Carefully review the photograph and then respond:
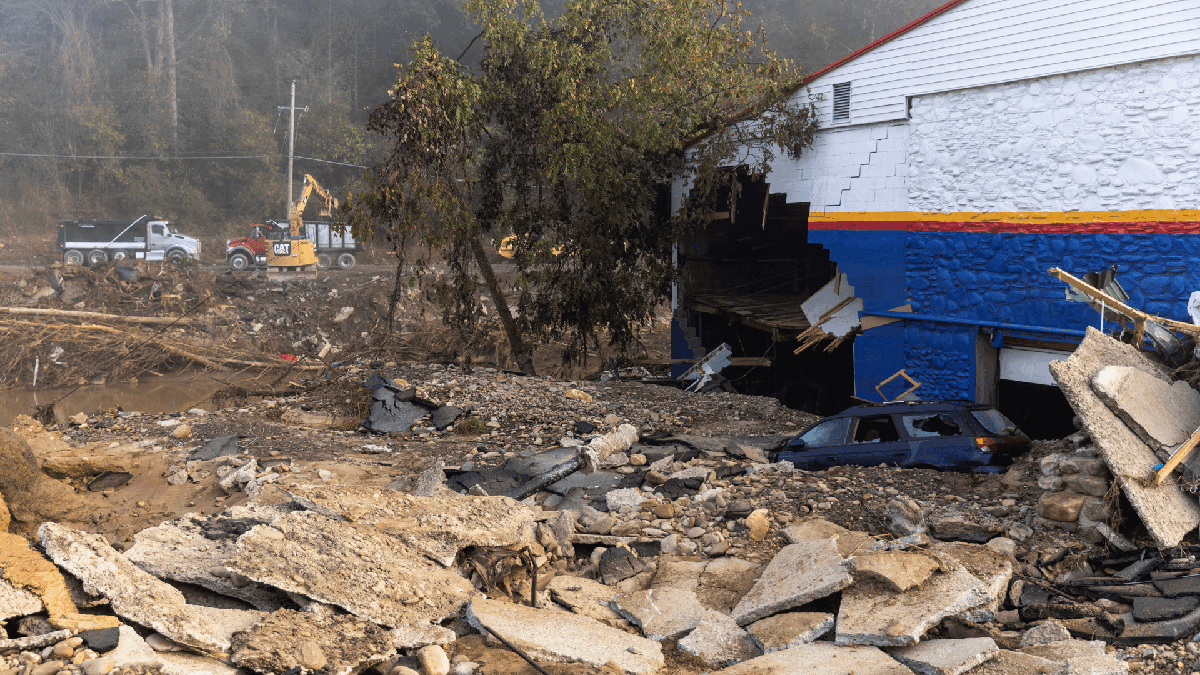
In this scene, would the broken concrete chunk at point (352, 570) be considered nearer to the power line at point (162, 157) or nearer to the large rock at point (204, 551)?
the large rock at point (204, 551)

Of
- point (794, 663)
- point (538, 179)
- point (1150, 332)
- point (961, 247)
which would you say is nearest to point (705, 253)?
point (538, 179)

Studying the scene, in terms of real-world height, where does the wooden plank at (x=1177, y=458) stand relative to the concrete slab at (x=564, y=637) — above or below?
above

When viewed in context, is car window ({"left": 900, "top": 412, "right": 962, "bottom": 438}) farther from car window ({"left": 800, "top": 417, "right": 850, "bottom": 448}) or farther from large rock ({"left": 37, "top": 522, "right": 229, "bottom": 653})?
large rock ({"left": 37, "top": 522, "right": 229, "bottom": 653})

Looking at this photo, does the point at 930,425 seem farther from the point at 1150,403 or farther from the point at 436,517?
the point at 436,517

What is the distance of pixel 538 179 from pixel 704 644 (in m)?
11.8

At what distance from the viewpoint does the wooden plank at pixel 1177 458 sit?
6.08 metres

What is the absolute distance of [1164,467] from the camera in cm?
610

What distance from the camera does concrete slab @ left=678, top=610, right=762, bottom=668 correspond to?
535 centimetres

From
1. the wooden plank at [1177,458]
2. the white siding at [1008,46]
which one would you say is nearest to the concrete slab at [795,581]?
the wooden plank at [1177,458]

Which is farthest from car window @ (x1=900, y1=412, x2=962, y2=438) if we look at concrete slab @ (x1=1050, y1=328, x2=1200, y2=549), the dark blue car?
concrete slab @ (x1=1050, y1=328, x2=1200, y2=549)

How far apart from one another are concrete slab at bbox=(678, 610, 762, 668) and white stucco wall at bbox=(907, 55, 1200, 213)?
827 cm

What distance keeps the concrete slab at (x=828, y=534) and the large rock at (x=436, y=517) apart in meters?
2.24

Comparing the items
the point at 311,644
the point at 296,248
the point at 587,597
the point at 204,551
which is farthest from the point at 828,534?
the point at 296,248

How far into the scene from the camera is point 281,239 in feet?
108
